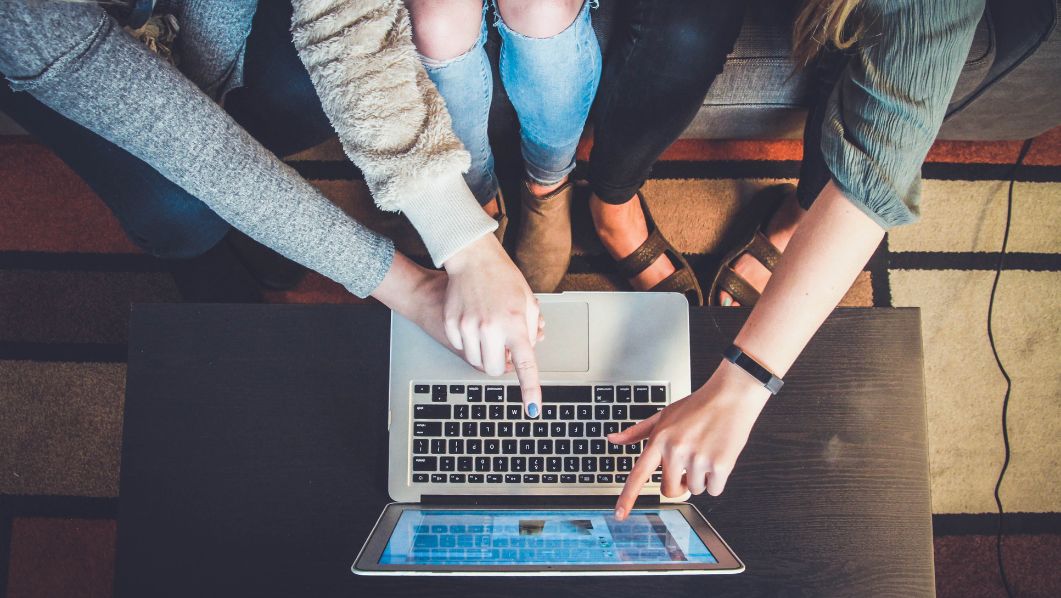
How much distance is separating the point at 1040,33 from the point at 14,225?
6.52 feet

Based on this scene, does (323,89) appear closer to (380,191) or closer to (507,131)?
(380,191)

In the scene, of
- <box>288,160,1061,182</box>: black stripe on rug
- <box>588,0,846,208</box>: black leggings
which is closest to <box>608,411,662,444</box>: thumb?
<box>588,0,846,208</box>: black leggings

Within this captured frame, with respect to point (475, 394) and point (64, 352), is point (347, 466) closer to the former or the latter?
point (475, 394)

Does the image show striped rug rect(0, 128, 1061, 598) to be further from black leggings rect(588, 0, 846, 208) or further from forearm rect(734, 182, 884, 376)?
forearm rect(734, 182, 884, 376)

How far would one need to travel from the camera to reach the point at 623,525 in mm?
650

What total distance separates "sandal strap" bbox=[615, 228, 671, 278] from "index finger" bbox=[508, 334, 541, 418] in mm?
607

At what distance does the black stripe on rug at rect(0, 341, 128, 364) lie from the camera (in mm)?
1271

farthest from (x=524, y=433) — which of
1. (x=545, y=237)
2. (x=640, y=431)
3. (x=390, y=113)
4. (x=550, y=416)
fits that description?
(x=545, y=237)

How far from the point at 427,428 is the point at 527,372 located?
0.49ft

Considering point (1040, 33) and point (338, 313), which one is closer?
point (338, 313)

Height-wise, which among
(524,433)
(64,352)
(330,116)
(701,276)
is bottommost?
(64,352)

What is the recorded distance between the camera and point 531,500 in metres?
0.70

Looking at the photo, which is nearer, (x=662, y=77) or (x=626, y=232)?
(x=662, y=77)

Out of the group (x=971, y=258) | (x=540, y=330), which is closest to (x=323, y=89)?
(x=540, y=330)
